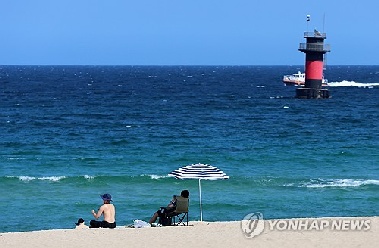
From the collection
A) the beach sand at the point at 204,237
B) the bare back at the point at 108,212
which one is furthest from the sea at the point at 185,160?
the beach sand at the point at 204,237

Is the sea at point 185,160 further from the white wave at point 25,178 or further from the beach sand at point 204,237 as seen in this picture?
the beach sand at point 204,237

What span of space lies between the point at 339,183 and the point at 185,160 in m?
10.1

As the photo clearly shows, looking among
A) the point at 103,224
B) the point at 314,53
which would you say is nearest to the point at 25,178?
the point at 103,224

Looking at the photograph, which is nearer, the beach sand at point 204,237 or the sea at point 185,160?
the beach sand at point 204,237

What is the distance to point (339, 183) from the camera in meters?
32.3

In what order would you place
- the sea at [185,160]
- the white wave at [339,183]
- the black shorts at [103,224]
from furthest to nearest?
the white wave at [339,183] < the sea at [185,160] < the black shorts at [103,224]

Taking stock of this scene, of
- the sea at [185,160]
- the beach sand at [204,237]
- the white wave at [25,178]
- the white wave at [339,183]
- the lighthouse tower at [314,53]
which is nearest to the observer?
the beach sand at [204,237]

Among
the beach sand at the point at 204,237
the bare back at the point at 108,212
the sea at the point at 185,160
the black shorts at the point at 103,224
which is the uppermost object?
the bare back at the point at 108,212

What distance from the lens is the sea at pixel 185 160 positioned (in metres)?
27.6

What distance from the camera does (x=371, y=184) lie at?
31.6 m

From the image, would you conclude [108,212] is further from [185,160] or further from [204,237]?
[185,160]

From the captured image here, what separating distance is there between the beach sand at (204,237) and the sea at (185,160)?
22.4 feet

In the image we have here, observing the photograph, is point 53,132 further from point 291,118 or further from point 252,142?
point 291,118

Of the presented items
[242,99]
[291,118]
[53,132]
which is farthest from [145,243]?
[242,99]
